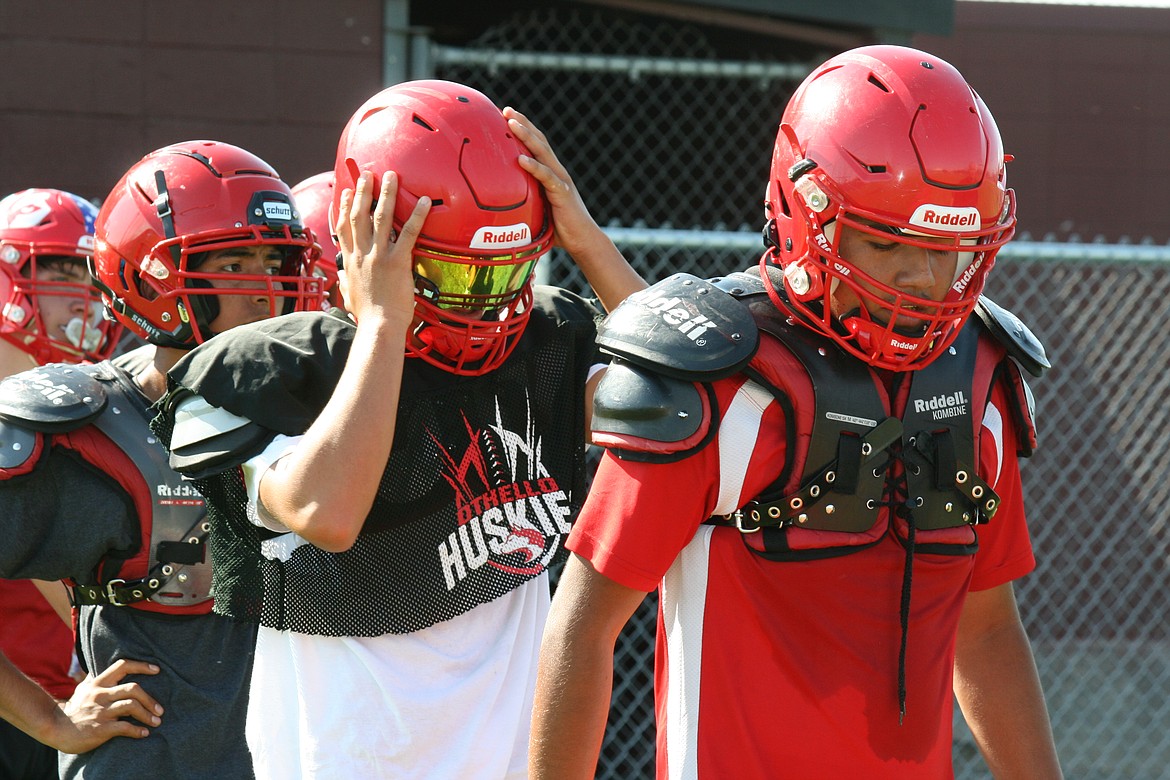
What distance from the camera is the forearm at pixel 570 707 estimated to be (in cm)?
209

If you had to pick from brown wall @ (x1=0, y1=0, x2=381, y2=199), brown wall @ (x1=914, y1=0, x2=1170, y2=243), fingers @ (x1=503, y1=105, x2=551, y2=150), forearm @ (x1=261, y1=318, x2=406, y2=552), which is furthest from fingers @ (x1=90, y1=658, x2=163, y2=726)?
brown wall @ (x1=914, y1=0, x2=1170, y2=243)

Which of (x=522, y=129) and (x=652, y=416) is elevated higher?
(x=522, y=129)

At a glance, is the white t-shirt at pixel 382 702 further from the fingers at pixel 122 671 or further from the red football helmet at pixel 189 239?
the red football helmet at pixel 189 239

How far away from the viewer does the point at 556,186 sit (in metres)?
2.65

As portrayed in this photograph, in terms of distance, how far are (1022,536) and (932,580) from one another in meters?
0.31

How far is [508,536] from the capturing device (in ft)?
→ 8.55

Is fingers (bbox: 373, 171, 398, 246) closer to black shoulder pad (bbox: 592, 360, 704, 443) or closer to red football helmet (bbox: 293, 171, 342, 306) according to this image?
black shoulder pad (bbox: 592, 360, 704, 443)

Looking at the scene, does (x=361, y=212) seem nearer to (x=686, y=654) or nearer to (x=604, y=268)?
(x=604, y=268)

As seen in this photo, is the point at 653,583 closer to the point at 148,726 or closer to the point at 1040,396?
the point at 148,726

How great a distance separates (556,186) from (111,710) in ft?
4.77

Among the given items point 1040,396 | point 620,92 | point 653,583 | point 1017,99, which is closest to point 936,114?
point 653,583

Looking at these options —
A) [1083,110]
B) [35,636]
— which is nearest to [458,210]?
[35,636]

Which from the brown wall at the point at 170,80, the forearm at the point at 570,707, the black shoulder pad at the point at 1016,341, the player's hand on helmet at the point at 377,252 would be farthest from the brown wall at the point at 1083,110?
the forearm at the point at 570,707

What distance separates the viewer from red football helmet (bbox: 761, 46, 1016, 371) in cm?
213
